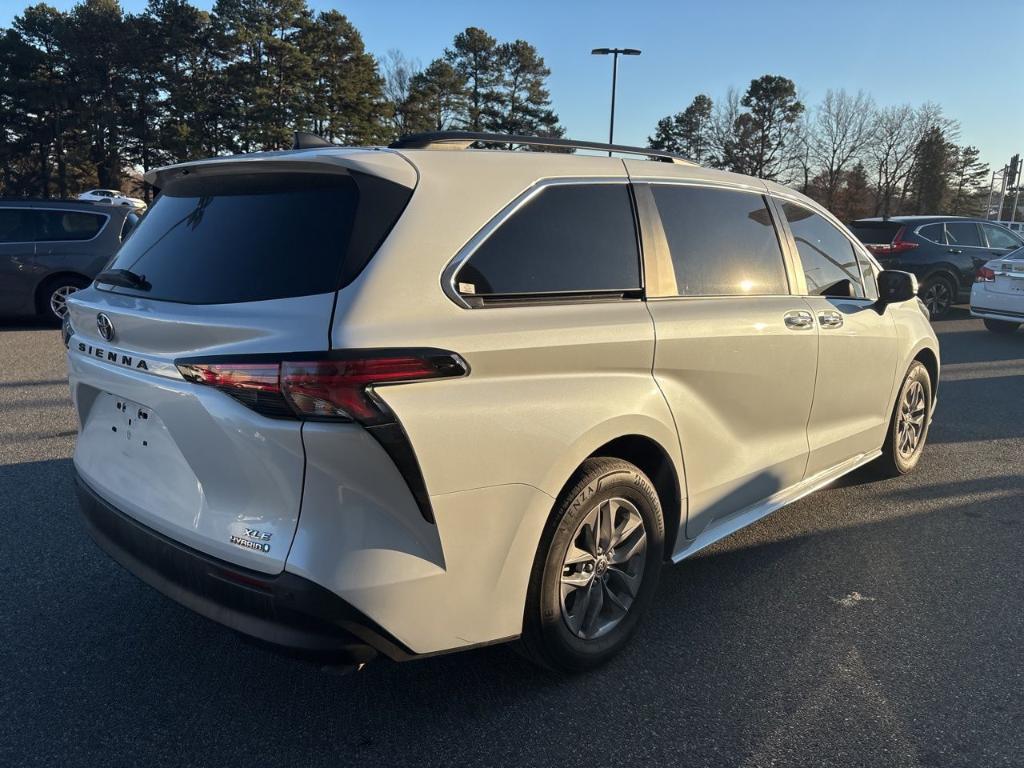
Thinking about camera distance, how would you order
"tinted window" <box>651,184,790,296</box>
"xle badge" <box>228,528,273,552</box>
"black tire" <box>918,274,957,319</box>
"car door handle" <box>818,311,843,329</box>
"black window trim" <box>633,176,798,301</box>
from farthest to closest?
"black tire" <box>918,274,957,319</box>
"car door handle" <box>818,311,843,329</box>
"tinted window" <box>651,184,790,296</box>
"black window trim" <box>633,176,798,301</box>
"xle badge" <box>228,528,273,552</box>

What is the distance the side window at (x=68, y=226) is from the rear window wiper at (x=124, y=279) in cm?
901

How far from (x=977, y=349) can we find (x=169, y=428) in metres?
11.4

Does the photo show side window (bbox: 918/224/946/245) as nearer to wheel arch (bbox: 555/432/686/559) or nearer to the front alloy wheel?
wheel arch (bbox: 555/432/686/559)

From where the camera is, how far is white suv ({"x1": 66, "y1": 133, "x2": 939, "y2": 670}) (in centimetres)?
205

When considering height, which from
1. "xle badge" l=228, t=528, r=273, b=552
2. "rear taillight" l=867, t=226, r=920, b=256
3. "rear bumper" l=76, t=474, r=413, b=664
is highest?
"rear taillight" l=867, t=226, r=920, b=256

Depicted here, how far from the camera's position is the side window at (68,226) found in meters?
10.4

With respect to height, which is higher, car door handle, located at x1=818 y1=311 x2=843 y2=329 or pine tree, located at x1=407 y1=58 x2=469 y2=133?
pine tree, located at x1=407 y1=58 x2=469 y2=133

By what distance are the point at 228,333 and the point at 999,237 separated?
15547mm

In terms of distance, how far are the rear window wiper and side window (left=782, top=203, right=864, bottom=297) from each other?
2.94 metres

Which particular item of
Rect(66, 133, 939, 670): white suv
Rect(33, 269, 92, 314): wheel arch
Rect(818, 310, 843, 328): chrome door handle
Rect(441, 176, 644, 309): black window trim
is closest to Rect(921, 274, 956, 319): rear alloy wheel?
Rect(818, 310, 843, 328): chrome door handle

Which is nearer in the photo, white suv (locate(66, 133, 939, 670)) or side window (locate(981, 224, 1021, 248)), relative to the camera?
white suv (locate(66, 133, 939, 670))

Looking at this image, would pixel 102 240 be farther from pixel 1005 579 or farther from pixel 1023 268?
Result: pixel 1023 268

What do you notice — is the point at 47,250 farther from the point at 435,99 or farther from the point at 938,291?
the point at 435,99

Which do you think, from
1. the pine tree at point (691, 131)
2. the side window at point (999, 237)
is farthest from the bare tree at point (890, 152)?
the side window at point (999, 237)
